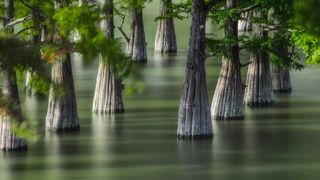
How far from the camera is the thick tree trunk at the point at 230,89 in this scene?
700 inches

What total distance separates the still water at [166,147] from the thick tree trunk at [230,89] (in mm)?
331

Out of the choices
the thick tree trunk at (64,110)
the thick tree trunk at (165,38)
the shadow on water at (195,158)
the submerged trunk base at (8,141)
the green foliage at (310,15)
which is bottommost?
the shadow on water at (195,158)

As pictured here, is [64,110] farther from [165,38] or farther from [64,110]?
[165,38]

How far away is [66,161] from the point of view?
567 inches

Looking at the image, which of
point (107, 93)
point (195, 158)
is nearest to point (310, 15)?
point (195, 158)

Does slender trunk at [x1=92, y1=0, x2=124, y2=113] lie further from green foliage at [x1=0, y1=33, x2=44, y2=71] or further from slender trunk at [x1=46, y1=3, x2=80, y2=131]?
green foliage at [x1=0, y1=33, x2=44, y2=71]

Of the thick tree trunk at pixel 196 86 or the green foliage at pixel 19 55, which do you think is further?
the thick tree trunk at pixel 196 86

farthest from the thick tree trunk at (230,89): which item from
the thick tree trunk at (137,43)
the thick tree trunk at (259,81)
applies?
the thick tree trunk at (137,43)

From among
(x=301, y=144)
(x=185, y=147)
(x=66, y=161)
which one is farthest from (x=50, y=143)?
(x=301, y=144)

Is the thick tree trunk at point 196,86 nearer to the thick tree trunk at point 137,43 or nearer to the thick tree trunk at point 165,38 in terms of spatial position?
the thick tree trunk at point 137,43

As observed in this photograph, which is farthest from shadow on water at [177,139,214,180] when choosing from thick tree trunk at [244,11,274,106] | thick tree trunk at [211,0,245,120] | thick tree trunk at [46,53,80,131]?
thick tree trunk at [244,11,274,106]

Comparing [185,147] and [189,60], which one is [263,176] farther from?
[189,60]

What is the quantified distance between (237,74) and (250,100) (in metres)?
1.73

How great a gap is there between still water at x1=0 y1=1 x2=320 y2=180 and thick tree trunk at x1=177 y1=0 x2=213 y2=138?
12.9 inches
